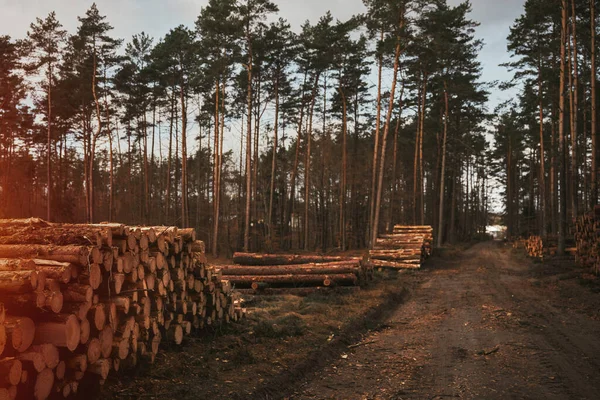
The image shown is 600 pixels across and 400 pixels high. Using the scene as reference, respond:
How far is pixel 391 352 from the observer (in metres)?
8.01

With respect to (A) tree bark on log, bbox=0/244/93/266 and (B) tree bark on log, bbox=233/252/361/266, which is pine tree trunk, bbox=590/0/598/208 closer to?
(B) tree bark on log, bbox=233/252/361/266

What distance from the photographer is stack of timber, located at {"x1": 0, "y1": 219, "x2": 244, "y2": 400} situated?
430 cm

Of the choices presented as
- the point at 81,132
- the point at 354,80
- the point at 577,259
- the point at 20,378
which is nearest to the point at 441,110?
the point at 354,80

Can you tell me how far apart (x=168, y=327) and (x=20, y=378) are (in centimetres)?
291

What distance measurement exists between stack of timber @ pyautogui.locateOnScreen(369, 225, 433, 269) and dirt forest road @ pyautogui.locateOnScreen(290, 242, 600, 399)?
26.6 feet

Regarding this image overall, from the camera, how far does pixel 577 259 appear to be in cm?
1942

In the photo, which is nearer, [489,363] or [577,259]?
[489,363]

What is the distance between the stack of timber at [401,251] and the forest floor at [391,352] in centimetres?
817

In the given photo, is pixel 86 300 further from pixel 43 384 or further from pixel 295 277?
pixel 295 277

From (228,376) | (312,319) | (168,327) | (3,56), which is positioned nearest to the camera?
(228,376)

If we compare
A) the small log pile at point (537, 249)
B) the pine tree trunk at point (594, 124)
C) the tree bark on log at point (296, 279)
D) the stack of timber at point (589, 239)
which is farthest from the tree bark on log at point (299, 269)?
the small log pile at point (537, 249)

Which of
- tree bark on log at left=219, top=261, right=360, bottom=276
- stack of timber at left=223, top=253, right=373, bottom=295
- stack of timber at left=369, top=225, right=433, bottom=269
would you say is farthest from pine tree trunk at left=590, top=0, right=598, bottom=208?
tree bark on log at left=219, top=261, right=360, bottom=276

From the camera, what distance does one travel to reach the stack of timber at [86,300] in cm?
430

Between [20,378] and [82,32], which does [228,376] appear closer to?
[20,378]
